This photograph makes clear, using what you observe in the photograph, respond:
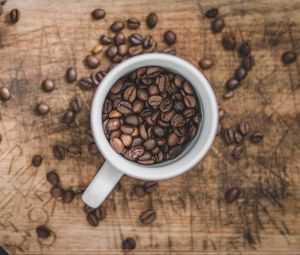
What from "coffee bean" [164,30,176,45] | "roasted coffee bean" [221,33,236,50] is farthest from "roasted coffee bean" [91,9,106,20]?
"roasted coffee bean" [221,33,236,50]

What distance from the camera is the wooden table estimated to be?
1.23 meters

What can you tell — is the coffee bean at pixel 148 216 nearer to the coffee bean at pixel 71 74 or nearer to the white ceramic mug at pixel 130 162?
the white ceramic mug at pixel 130 162

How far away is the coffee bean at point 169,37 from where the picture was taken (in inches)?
47.5

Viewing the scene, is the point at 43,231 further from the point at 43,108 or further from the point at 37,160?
the point at 43,108

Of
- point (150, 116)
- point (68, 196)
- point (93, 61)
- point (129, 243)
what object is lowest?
point (129, 243)

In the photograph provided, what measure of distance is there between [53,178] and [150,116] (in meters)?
0.23

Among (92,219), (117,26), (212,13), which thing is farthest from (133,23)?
(92,219)

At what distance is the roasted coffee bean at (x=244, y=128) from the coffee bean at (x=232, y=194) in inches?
4.4

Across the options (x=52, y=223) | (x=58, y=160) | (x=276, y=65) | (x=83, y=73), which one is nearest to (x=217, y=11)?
(x=276, y=65)

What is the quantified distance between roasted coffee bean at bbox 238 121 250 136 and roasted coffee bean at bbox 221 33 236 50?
15 cm

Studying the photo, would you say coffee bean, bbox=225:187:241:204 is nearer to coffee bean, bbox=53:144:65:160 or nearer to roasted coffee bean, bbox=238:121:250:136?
roasted coffee bean, bbox=238:121:250:136

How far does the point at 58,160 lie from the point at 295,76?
493 mm

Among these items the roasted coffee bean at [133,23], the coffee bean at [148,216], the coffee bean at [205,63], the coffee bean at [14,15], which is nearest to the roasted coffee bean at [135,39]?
the roasted coffee bean at [133,23]

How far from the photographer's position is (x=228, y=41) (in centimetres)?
122
